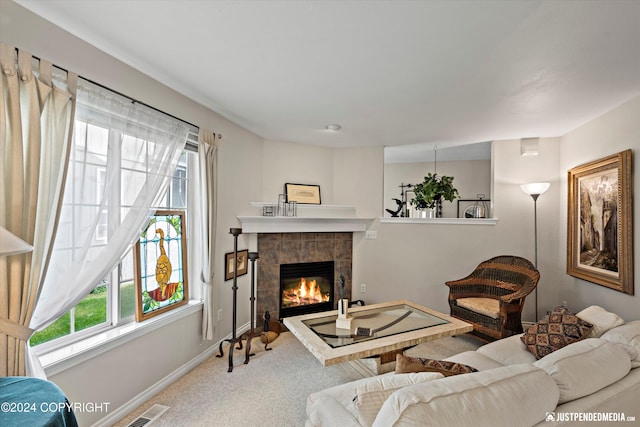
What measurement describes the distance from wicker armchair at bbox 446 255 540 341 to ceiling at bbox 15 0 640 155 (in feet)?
5.49

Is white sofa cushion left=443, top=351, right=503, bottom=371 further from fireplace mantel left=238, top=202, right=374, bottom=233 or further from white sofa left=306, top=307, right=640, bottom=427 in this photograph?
fireplace mantel left=238, top=202, right=374, bottom=233

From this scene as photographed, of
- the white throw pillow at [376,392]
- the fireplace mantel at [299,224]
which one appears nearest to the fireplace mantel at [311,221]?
the fireplace mantel at [299,224]

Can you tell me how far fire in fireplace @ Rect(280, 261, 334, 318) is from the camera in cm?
405

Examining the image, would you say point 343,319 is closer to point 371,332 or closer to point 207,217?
point 371,332

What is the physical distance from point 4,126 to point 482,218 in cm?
458

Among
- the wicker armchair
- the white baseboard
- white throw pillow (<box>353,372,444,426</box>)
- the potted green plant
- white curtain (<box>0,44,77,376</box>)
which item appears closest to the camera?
white throw pillow (<box>353,372,444,426</box>)

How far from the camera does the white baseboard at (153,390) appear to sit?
1.96 meters

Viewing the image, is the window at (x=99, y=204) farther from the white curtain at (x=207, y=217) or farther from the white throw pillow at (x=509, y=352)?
the white throw pillow at (x=509, y=352)

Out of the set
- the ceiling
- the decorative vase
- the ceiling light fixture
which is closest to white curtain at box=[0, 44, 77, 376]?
the ceiling

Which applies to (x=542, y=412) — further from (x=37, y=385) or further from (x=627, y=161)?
(x=627, y=161)

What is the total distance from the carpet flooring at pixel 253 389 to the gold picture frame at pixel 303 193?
190 cm

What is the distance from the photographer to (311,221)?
4.02m

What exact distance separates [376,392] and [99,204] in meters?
1.91

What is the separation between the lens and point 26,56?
1.46 meters
